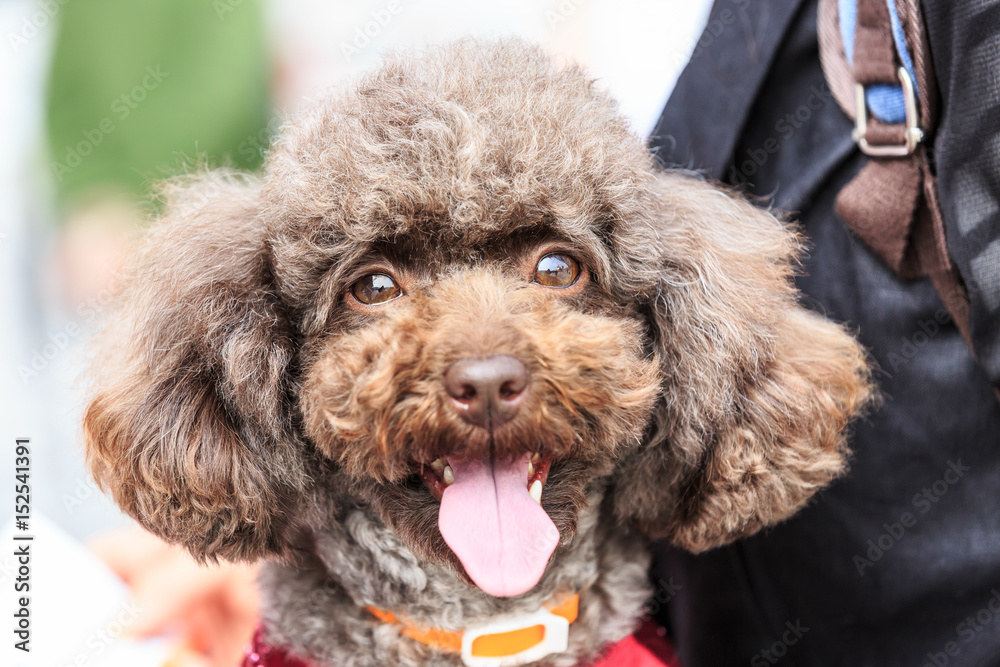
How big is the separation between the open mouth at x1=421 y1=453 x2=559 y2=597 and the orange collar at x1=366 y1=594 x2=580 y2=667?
243 millimetres

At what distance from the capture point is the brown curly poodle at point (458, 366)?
1.05m

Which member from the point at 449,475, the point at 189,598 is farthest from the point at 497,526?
the point at 189,598

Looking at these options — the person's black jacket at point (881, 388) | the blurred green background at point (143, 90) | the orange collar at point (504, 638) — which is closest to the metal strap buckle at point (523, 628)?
the orange collar at point (504, 638)

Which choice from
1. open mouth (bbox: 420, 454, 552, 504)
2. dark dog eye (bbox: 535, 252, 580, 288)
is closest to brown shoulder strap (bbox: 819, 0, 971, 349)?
dark dog eye (bbox: 535, 252, 580, 288)

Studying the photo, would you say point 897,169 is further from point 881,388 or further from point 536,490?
point 536,490

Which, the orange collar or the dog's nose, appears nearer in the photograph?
the dog's nose

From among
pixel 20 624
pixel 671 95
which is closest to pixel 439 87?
pixel 671 95

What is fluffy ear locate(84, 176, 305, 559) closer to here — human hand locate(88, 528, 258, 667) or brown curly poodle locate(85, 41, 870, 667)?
brown curly poodle locate(85, 41, 870, 667)

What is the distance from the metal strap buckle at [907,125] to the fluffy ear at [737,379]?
0.63ft

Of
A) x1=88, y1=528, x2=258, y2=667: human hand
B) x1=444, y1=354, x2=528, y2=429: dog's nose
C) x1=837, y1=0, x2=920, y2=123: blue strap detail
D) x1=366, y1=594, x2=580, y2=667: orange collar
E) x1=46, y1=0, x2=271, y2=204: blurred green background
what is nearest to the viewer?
x1=444, y1=354, x2=528, y2=429: dog's nose

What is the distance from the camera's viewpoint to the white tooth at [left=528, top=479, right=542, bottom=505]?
1.11 meters

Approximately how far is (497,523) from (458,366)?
0.25 m

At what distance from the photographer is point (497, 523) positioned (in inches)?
41.8

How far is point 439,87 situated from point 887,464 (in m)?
1.03
